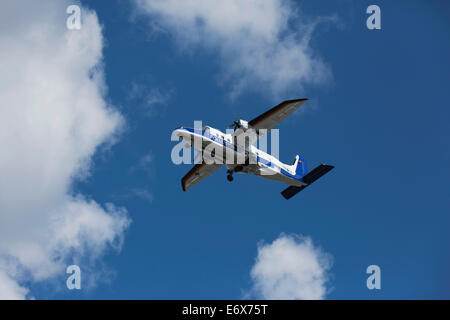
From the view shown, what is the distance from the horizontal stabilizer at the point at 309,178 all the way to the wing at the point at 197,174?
8555 mm

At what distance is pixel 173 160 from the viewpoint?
4831cm

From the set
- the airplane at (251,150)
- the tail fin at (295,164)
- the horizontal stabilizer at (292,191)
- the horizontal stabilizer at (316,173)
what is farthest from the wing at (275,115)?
the horizontal stabilizer at (292,191)

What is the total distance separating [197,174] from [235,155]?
8864 millimetres

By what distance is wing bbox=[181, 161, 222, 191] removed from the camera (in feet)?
190

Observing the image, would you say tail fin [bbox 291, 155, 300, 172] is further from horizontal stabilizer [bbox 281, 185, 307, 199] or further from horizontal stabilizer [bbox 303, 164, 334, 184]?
horizontal stabilizer [bbox 281, 185, 307, 199]

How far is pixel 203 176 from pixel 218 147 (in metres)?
9.88

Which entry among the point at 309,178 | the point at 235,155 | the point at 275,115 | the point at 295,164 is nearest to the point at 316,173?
the point at 309,178

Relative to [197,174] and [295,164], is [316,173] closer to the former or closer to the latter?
[295,164]

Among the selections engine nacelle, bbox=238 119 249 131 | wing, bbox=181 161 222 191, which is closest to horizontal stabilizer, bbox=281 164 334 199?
wing, bbox=181 161 222 191

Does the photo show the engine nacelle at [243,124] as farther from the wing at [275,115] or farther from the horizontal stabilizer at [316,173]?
the horizontal stabilizer at [316,173]

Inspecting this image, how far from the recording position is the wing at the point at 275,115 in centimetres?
4853

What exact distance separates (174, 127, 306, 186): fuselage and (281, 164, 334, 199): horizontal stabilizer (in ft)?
1.98

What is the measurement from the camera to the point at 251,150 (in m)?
52.2
